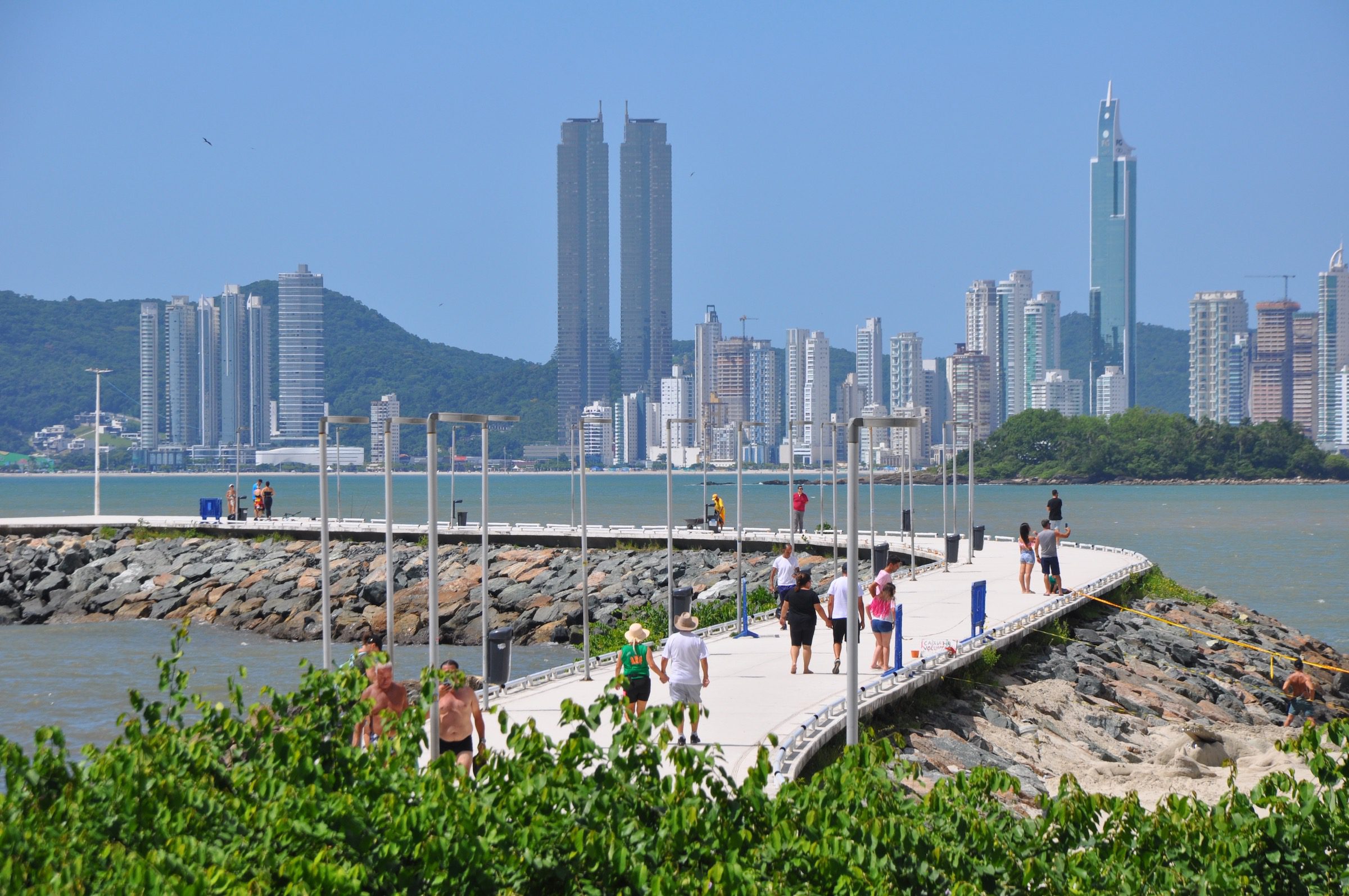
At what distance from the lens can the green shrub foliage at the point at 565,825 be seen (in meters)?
5.73

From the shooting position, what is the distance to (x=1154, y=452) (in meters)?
180

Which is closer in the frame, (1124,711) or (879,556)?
(1124,711)

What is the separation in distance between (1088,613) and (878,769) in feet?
67.0

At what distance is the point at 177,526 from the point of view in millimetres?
47094

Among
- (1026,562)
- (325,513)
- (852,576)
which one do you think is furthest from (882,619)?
(1026,562)

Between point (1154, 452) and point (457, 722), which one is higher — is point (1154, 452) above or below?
below

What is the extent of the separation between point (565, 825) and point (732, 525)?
55457 mm

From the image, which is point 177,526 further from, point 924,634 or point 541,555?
point 924,634

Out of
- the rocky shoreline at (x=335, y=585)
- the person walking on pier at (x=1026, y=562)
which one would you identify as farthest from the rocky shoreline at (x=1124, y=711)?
the rocky shoreline at (x=335, y=585)

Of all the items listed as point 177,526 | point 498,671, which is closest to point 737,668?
point 498,671

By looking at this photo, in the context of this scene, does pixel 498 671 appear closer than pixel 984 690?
Yes

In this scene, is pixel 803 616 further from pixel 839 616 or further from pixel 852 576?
pixel 852 576

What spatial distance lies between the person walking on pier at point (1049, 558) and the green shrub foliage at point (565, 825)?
1886cm

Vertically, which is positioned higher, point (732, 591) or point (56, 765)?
point (56, 765)
